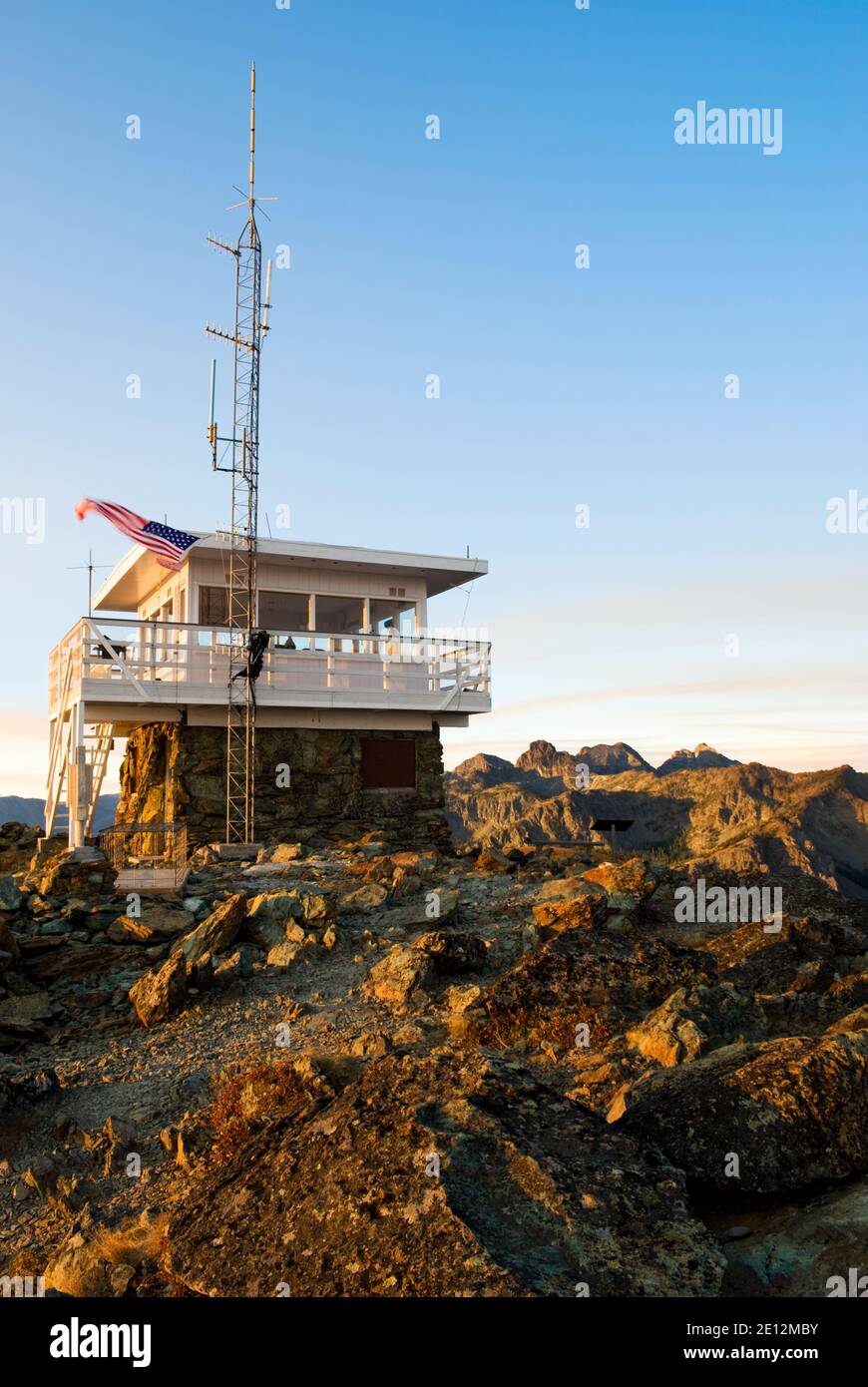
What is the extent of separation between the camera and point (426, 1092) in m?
5.87

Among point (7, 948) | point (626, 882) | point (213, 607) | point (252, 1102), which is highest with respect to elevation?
point (213, 607)

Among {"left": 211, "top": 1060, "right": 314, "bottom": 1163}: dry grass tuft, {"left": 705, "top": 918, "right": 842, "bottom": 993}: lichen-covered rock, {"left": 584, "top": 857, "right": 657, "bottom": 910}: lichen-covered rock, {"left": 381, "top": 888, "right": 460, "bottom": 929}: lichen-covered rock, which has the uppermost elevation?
{"left": 584, "top": 857, "right": 657, "bottom": 910}: lichen-covered rock

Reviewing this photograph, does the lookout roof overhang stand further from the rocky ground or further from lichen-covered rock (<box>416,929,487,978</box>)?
lichen-covered rock (<box>416,929,487,978</box>)

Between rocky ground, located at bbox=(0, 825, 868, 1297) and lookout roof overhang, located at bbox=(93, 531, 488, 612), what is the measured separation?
10479mm

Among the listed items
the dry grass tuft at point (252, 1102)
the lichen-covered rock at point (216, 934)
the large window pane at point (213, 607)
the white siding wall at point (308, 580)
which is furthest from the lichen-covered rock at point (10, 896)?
the large window pane at point (213, 607)

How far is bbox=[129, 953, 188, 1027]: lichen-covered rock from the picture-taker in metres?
10.6

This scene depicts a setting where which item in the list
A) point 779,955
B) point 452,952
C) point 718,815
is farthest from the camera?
point 718,815

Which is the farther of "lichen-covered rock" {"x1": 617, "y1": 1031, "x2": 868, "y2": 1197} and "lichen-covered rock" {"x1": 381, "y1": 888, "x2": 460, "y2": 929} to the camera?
"lichen-covered rock" {"x1": 381, "y1": 888, "x2": 460, "y2": 929}

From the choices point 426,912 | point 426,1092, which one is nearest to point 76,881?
point 426,912

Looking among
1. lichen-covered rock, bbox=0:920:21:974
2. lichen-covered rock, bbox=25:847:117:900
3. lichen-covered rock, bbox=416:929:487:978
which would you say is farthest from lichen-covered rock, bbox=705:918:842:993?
lichen-covered rock, bbox=25:847:117:900

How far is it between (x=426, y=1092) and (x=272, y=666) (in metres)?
17.7

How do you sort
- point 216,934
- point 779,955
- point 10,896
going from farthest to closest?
point 10,896 < point 216,934 < point 779,955

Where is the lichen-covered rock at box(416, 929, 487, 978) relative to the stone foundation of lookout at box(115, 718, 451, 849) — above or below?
below

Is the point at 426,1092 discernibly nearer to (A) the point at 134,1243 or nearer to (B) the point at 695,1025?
A: (A) the point at 134,1243
